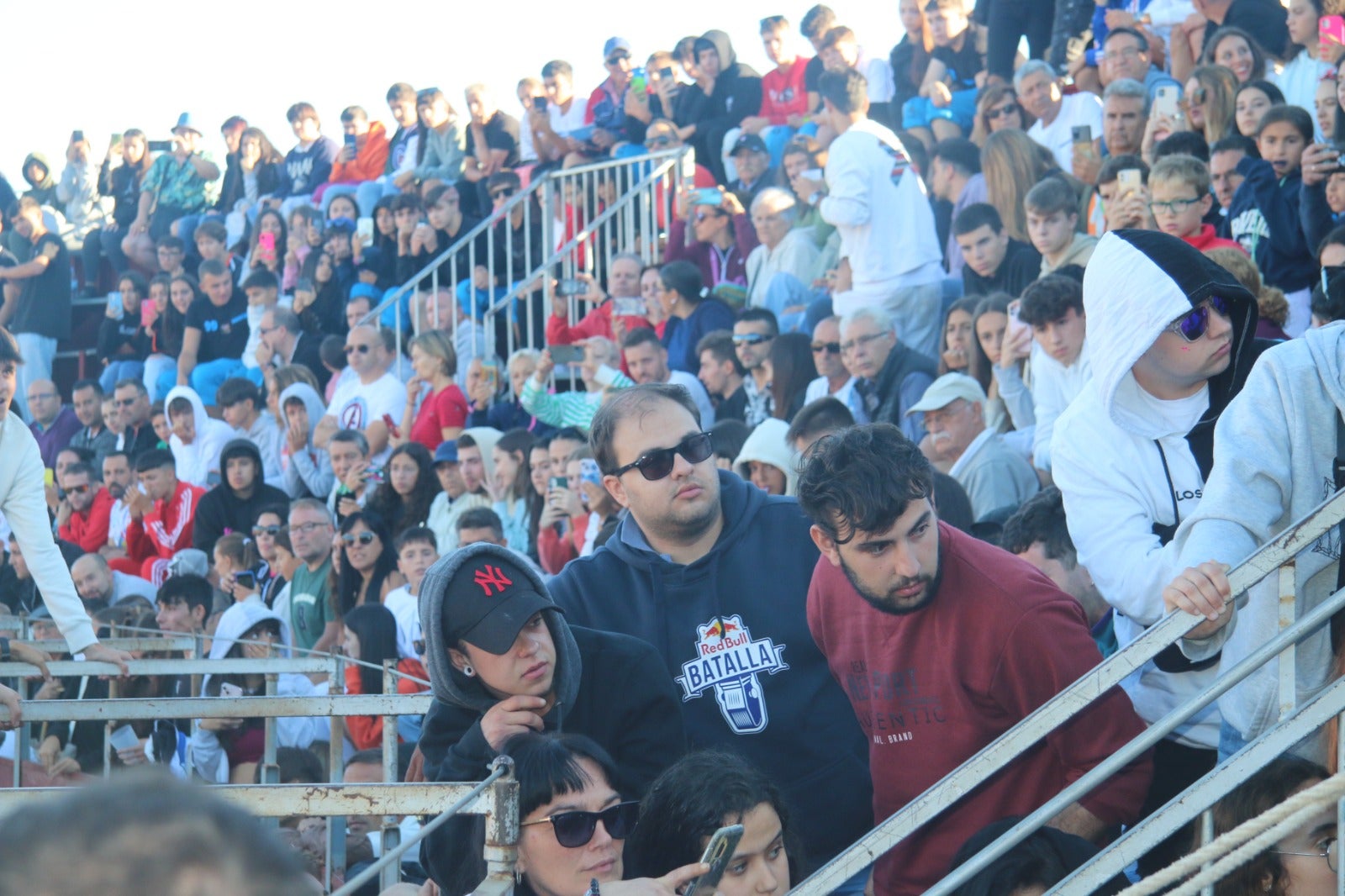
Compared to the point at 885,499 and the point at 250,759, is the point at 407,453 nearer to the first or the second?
the point at 250,759

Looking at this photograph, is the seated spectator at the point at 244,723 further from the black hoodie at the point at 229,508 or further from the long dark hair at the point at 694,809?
the black hoodie at the point at 229,508

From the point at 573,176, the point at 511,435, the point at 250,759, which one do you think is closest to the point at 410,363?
the point at 573,176

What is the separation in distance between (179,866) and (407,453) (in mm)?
8327

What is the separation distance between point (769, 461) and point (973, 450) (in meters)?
→ 0.85

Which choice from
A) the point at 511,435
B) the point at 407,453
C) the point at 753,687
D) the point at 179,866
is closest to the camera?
the point at 179,866

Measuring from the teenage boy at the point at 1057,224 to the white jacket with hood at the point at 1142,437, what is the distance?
3392 millimetres

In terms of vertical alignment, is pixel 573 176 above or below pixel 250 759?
above

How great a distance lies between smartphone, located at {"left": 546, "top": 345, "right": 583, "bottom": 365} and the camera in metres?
9.60

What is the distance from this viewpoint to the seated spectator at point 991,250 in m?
7.23

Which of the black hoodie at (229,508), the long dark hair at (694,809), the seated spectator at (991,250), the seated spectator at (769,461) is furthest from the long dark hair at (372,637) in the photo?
the long dark hair at (694,809)

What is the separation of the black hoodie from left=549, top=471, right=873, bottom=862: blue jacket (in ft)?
22.6

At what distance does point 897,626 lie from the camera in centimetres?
299

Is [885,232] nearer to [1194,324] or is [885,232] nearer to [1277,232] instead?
[1277,232]

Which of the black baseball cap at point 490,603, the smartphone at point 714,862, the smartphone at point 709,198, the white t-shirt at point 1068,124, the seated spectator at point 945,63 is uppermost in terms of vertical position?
the seated spectator at point 945,63
